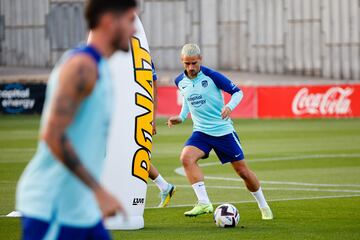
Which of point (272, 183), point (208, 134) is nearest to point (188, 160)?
point (208, 134)

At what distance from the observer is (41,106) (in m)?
38.8

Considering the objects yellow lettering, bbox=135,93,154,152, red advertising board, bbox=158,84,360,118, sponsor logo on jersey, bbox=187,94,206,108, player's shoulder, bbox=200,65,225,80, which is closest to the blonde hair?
player's shoulder, bbox=200,65,225,80

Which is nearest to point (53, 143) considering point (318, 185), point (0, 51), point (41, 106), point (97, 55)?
point (97, 55)

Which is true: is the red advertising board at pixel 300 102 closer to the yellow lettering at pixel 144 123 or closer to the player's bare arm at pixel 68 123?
the yellow lettering at pixel 144 123

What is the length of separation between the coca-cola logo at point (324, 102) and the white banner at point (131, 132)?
2346cm

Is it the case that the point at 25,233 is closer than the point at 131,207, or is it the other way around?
the point at 25,233

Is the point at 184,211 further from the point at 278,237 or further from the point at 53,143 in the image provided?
the point at 53,143

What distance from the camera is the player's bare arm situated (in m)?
5.14

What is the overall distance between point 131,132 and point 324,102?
24358mm

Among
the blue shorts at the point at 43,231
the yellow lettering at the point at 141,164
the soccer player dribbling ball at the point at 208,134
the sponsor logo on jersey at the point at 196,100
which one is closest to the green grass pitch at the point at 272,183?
the soccer player dribbling ball at the point at 208,134

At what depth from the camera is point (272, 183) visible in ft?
54.4

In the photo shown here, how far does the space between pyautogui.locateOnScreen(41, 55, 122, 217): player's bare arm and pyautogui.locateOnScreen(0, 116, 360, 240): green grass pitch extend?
17.8 ft

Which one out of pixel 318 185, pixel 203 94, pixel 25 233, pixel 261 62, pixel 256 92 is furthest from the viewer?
pixel 261 62

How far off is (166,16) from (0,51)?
8681 mm
